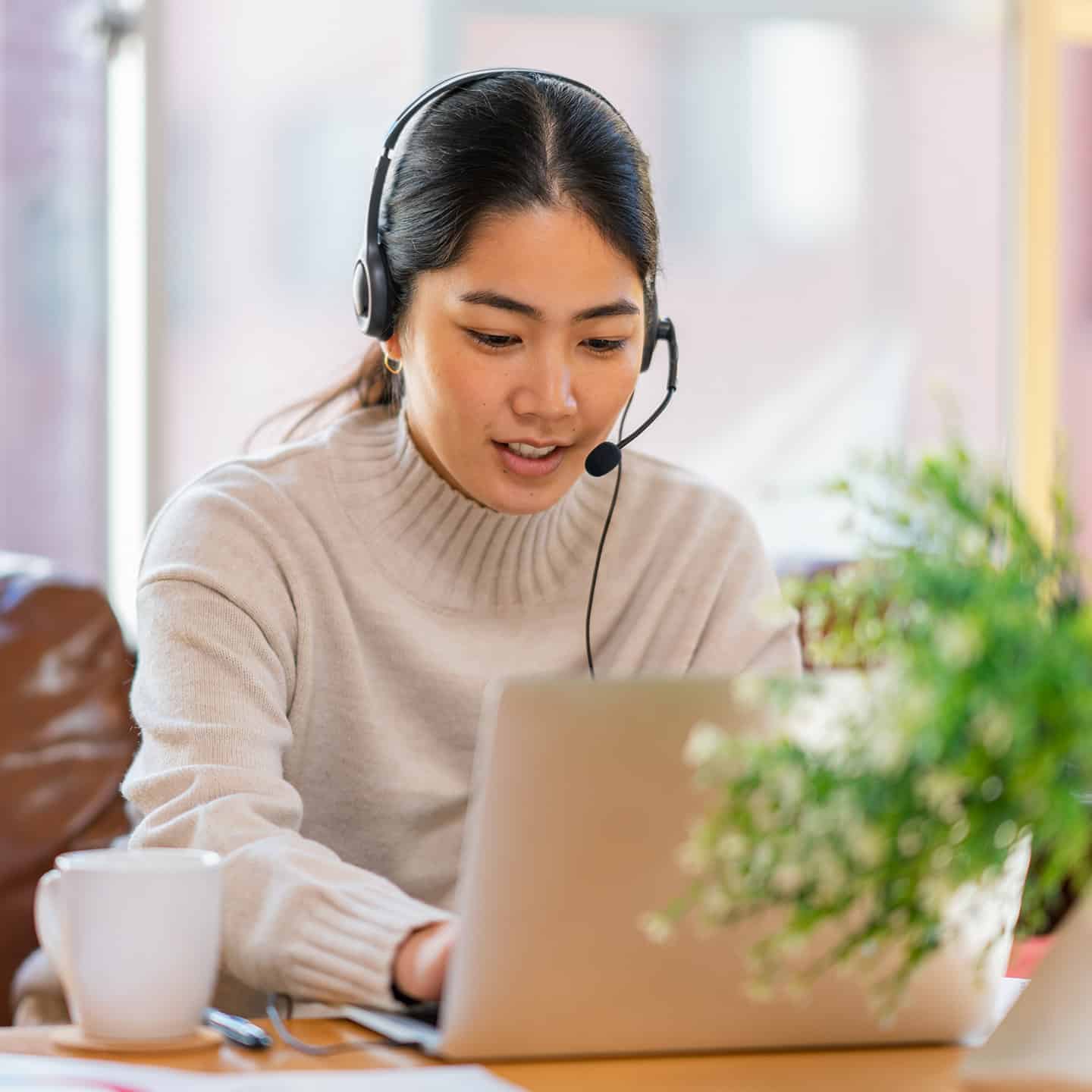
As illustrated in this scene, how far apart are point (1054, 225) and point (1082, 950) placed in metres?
3.07

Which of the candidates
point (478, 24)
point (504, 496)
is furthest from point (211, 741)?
point (478, 24)

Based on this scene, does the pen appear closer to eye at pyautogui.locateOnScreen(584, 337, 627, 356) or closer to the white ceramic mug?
the white ceramic mug

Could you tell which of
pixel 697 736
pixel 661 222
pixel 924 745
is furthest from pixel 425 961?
pixel 661 222

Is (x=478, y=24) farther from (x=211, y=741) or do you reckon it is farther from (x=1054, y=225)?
(x=211, y=741)

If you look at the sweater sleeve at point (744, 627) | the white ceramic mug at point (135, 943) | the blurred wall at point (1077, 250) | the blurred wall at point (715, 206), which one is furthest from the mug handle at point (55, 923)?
the blurred wall at point (1077, 250)

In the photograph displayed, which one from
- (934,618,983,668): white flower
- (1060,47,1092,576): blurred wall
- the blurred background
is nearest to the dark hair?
(934,618,983,668): white flower

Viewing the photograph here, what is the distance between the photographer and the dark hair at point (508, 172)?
1.36 metres

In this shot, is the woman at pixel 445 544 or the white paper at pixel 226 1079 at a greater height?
the woman at pixel 445 544

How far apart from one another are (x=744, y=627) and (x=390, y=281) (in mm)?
448

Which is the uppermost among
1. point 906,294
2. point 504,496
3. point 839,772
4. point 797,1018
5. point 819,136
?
point 819,136

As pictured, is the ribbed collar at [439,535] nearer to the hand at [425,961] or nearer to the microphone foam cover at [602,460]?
the microphone foam cover at [602,460]

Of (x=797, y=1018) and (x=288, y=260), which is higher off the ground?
(x=288, y=260)

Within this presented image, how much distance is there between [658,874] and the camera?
0.80 m

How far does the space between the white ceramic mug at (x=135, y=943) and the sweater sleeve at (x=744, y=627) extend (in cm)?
70
